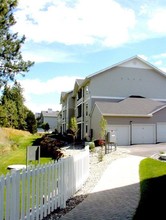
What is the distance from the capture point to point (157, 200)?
27.3 feet

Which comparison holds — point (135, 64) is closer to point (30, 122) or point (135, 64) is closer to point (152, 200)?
point (30, 122)

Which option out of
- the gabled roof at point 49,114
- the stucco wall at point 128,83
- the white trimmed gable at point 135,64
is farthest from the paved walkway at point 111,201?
the gabled roof at point 49,114

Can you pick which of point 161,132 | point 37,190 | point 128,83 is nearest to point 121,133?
point 161,132

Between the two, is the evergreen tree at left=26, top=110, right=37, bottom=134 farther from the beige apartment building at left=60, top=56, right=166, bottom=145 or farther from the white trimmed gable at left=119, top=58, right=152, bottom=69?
the white trimmed gable at left=119, top=58, right=152, bottom=69

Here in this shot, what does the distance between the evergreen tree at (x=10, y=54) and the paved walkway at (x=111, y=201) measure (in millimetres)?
12967

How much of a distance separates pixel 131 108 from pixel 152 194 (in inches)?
974

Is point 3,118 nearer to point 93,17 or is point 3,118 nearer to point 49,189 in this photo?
point 93,17

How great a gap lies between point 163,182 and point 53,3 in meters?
8.54

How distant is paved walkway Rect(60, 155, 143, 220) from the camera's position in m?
7.05

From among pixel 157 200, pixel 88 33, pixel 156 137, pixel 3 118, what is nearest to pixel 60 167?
pixel 157 200

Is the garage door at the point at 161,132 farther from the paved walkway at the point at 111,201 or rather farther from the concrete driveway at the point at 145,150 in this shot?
the paved walkway at the point at 111,201

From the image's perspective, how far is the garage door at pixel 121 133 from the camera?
31.7 meters

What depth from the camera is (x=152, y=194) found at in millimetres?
9227

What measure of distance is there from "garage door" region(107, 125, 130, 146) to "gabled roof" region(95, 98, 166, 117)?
132 cm
